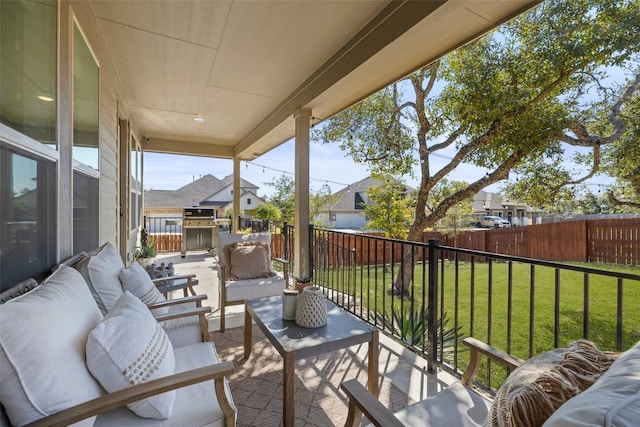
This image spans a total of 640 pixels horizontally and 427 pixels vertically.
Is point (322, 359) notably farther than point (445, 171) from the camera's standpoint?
No

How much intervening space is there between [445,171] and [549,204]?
207 centimetres

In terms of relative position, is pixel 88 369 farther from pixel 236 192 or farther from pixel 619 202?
pixel 619 202

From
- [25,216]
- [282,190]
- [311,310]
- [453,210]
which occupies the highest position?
[282,190]

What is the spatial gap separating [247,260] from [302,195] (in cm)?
107

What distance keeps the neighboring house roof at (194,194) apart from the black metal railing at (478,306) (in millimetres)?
19748

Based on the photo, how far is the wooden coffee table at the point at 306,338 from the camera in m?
1.50

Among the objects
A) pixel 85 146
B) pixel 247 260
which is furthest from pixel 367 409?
pixel 247 260

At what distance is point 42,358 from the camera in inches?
32.7

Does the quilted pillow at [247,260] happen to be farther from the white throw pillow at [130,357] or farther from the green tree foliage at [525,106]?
the white throw pillow at [130,357]

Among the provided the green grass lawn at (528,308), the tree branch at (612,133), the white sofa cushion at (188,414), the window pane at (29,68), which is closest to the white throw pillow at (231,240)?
the green grass lawn at (528,308)

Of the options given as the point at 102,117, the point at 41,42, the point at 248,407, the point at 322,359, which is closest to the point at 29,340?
the point at 248,407

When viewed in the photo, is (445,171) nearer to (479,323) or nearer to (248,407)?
(479,323)

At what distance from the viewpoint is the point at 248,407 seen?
5.80 feet

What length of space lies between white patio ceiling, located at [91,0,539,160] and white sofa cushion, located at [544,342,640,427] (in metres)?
2.07
